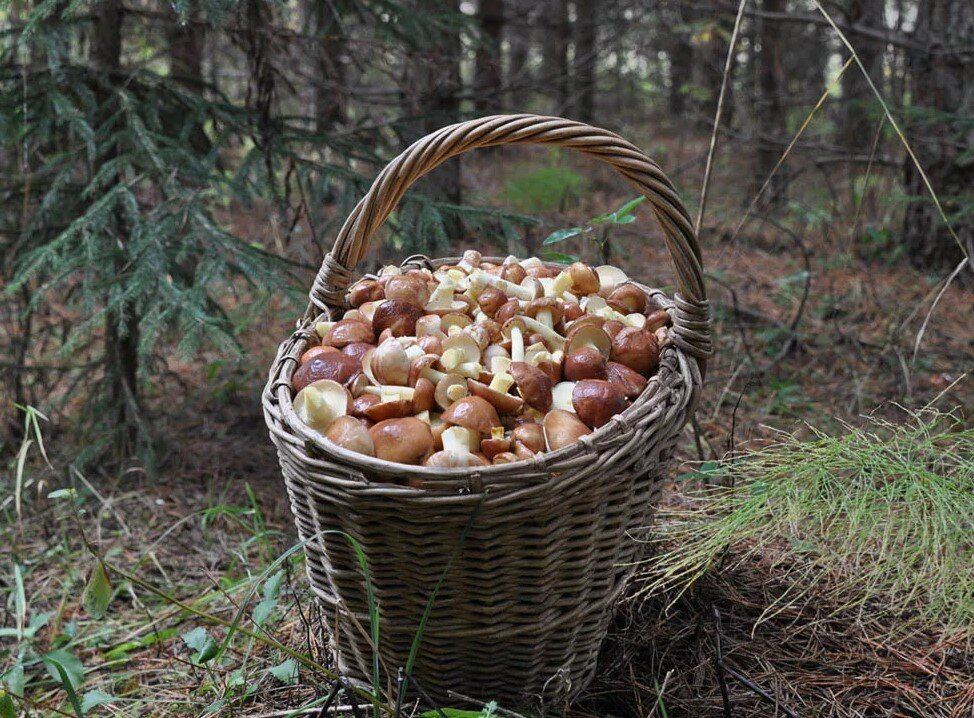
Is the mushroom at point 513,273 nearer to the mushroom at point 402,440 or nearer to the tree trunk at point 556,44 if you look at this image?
the mushroom at point 402,440

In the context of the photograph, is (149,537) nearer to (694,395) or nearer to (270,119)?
(270,119)

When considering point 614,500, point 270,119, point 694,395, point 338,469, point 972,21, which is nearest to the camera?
point 338,469

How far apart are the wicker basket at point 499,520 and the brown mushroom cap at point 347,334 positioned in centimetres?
8

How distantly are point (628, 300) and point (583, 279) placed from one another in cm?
11

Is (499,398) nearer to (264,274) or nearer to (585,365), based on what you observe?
(585,365)

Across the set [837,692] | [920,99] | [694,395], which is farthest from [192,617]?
[920,99]

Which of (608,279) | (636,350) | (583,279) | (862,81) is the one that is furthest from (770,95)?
(636,350)

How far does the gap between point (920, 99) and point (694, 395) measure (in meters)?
3.72

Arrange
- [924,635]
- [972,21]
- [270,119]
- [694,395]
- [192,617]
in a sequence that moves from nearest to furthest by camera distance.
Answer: [694,395] < [924,635] < [192,617] < [270,119] < [972,21]

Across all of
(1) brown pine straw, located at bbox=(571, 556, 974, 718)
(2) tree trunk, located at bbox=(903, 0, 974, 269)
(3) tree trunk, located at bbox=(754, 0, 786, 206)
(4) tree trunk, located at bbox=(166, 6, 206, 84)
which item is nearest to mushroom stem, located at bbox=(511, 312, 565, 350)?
(1) brown pine straw, located at bbox=(571, 556, 974, 718)

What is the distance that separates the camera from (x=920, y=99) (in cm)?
431

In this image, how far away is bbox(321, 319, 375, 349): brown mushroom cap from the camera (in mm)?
1627

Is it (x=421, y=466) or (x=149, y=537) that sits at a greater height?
(x=421, y=466)

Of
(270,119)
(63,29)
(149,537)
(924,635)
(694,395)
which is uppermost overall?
(63,29)
